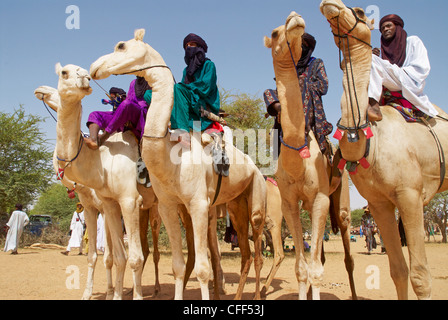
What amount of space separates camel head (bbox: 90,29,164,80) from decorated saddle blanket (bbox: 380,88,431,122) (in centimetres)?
320

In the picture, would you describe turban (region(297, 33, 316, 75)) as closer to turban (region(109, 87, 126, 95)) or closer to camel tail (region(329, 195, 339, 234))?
camel tail (region(329, 195, 339, 234))

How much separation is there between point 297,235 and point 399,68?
2.59m

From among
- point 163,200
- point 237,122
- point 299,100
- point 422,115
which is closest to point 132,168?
point 163,200

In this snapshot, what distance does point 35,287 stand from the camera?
8359 mm

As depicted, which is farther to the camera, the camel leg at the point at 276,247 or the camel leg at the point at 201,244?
the camel leg at the point at 276,247

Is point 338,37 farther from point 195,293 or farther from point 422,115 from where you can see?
point 195,293

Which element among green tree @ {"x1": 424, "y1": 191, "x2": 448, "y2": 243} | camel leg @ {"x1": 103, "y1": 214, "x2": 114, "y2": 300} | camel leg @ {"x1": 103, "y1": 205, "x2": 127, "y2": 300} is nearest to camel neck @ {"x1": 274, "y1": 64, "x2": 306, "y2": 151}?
camel leg @ {"x1": 103, "y1": 205, "x2": 127, "y2": 300}

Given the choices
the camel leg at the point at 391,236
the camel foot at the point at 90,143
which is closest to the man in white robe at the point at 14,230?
the camel foot at the point at 90,143

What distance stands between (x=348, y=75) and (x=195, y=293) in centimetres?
578

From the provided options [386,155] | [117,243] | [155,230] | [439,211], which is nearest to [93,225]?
[117,243]

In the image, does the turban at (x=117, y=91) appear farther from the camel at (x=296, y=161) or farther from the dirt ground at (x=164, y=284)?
the camel at (x=296, y=161)

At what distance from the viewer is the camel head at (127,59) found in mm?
5141

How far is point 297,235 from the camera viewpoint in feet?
18.2

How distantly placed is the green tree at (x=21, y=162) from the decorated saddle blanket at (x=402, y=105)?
20.9 m
